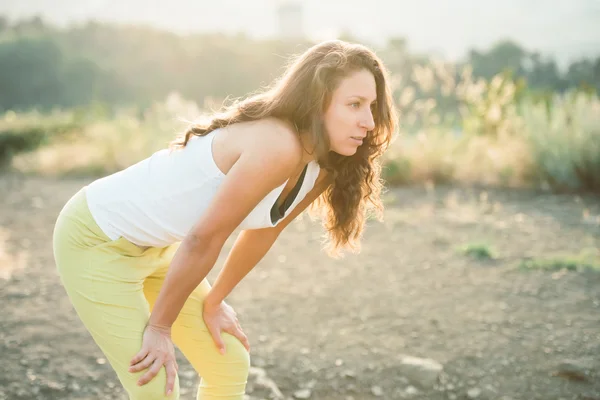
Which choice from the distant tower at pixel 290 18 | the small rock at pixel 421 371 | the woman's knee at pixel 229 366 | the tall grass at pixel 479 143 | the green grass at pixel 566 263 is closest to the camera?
the woman's knee at pixel 229 366

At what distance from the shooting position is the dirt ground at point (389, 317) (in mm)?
2770

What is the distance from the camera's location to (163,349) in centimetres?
167

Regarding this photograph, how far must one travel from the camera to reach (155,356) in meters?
1.66

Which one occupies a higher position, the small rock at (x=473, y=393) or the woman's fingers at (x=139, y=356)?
the woman's fingers at (x=139, y=356)

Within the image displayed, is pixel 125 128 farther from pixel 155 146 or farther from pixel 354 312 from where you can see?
pixel 354 312

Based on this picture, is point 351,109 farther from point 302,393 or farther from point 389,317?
point 389,317

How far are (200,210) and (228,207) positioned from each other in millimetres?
177

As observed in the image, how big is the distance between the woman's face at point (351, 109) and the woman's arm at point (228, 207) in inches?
7.0


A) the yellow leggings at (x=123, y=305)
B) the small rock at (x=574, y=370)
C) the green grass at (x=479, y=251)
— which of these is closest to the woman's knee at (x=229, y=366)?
the yellow leggings at (x=123, y=305)

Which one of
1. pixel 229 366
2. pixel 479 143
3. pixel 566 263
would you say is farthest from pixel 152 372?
pixel 479 143

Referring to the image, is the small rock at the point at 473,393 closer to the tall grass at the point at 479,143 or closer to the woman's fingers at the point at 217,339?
the woman's fingers at the point at 217,339

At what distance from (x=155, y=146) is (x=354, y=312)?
6.34 m

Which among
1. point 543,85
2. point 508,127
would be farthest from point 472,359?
point 543,85

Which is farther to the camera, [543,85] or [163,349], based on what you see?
[543,85]
